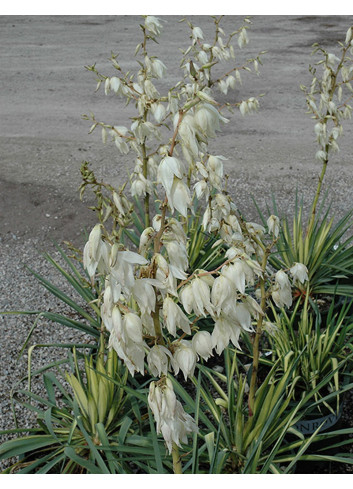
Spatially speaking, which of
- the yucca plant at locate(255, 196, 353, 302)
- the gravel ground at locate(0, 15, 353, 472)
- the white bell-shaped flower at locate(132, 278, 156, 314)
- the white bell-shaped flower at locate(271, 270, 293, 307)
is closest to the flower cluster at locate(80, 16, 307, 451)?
the white bell-shaped flower at locate(132, 278, 156, 314)

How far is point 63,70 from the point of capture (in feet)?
27.5

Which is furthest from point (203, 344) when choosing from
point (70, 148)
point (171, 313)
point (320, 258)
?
point (70, 148)

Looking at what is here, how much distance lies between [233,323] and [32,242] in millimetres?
3022

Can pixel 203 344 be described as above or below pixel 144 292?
below

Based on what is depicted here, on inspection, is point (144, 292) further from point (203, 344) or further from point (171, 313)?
point (203, 344)

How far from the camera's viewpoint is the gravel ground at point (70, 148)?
3549mm

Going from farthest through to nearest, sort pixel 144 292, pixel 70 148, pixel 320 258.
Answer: pixel 70 148 < pixel 320 258 < pixel 144 292

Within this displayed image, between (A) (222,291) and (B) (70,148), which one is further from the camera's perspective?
(B) (70,148)

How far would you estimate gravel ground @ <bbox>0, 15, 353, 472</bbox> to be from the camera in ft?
11.6

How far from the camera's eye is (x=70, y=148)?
5.77 meters

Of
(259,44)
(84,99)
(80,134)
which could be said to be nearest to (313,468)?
(80,134)

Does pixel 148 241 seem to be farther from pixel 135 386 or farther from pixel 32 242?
pixel 32 242

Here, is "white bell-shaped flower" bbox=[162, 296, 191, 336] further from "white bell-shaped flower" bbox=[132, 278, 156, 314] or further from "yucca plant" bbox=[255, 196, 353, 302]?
"yucca plant" bbox=[255, 196, 353, 302]

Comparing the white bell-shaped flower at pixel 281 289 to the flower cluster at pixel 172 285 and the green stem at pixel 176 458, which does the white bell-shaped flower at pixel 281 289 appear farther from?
the green stem at pixel 176 458
